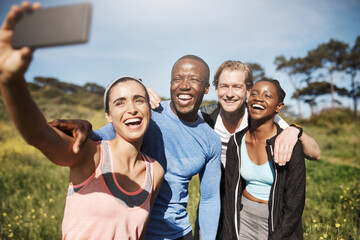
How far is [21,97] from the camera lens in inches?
32.5

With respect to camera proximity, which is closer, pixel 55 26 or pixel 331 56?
pixel 55 26

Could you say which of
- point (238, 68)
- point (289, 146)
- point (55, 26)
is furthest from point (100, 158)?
point (238, 68)

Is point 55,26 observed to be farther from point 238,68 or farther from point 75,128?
point 238,68

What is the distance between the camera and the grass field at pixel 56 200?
3.12m

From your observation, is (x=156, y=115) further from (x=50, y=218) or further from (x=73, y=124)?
(x=50, y=218)

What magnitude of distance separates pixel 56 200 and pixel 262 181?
370 centimetres

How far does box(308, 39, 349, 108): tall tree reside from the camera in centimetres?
2809

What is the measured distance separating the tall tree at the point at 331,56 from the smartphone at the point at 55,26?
33.0m

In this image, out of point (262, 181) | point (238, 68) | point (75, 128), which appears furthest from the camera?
point (238, 68)

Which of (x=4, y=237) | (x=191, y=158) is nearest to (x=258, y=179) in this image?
(x=191, y=158)

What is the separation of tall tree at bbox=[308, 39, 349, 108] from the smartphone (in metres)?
33.0

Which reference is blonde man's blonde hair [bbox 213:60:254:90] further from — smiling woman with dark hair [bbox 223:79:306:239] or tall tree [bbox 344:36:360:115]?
tall tree [bbox 344:36:360:115]

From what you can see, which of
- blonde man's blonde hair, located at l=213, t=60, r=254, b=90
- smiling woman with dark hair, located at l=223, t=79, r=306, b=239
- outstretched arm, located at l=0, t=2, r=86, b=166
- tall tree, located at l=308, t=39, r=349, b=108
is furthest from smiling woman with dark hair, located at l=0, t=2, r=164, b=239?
tall tree, located at l=308, t=39, r=349, b=108

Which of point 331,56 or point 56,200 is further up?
point 331,56
